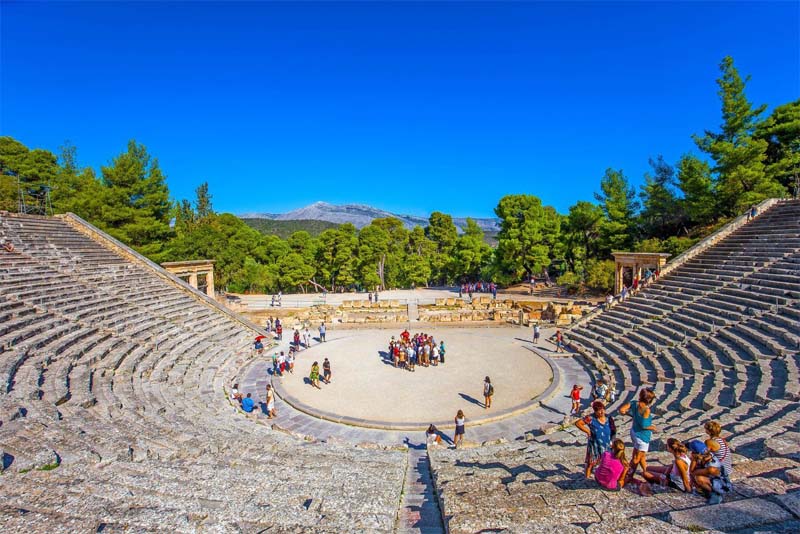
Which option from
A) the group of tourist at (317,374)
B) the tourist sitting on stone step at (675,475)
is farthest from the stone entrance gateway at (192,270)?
the tourist sitting on stone step at (675,475)

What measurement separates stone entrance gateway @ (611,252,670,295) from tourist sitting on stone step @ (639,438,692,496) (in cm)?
2067

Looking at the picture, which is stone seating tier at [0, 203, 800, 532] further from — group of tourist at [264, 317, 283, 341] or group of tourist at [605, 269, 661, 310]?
group of tourist at [264, 317, 283, 341]

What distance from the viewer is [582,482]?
5.60 m

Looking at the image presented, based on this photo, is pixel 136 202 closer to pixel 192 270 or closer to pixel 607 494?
pixel 192 270

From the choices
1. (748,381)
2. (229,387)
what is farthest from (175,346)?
(748,381)

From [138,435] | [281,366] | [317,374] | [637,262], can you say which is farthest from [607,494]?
[637,262]

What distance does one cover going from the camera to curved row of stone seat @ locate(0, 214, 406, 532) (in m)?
4.94

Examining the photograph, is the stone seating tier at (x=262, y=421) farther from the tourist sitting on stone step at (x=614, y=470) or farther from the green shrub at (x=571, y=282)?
the green shrub at (x=571, y=282)

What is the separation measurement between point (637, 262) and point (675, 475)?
74.2 ft

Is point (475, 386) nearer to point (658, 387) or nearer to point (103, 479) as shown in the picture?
point (658, 387)

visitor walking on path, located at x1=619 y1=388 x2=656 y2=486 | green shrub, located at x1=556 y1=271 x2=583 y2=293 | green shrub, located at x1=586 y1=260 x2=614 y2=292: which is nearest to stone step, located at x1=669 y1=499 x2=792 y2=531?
visitor walking on path, located at x1=619 y1=388 x2=656 y2=486

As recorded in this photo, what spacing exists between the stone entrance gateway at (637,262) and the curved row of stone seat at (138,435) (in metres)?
21.1

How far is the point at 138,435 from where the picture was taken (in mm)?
7793

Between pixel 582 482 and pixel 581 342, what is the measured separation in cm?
1451
